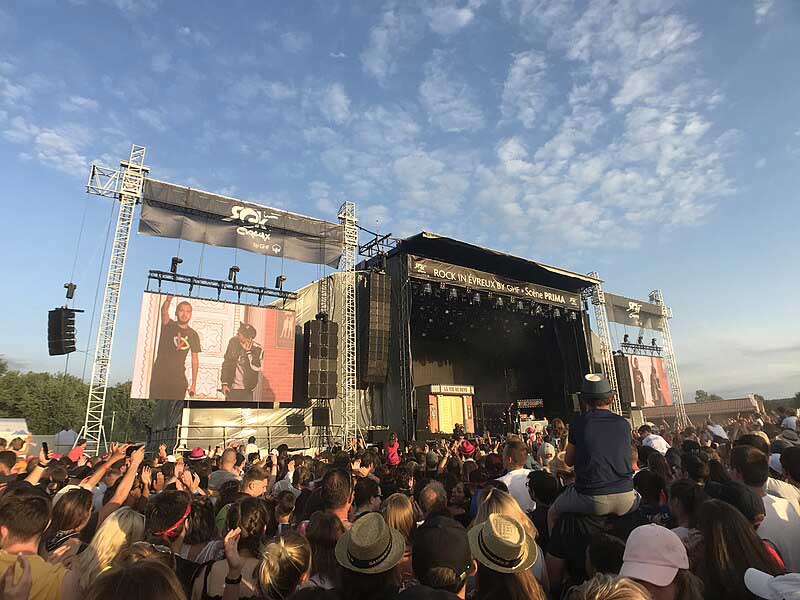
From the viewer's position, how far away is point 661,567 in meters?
1.89

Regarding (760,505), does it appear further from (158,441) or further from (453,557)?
(158,441)

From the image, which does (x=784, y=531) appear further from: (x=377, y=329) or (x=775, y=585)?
(x=377, y=329)

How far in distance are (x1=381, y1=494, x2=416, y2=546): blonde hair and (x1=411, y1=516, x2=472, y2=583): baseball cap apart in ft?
3.53

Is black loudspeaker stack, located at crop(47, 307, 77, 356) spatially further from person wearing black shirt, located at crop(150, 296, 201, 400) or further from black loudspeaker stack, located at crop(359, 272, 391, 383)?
black loudspeaker stack, located at crop(359, 272, 391, 383)

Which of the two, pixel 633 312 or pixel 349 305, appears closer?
pixel 349 305

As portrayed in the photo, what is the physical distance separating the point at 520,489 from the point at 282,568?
2.84 meters

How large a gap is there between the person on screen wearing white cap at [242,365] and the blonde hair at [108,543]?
53.2 ft

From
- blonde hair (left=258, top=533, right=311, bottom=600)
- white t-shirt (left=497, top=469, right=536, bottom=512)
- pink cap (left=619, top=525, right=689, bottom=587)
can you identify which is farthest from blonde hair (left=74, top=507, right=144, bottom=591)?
white t-shirt (left=497, top=469, right=536, bottom=512)

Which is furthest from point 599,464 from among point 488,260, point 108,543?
point 488,260

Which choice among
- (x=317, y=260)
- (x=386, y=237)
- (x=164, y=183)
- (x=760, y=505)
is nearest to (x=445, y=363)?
(x=386, y=237)

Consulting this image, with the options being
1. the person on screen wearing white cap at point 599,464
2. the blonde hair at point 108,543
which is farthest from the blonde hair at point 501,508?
the blonde hair at point 108,543

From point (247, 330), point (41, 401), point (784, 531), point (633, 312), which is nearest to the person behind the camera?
point (784, 531)

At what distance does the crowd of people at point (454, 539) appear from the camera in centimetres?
190

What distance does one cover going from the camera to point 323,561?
2408 millimetres
